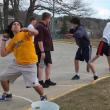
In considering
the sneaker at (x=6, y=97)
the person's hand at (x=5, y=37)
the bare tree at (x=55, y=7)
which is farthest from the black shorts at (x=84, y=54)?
the bare tree at (x=55, y=7)

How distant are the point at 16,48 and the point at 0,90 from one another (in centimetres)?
183

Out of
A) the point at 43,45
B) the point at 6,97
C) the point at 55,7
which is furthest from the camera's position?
the point at 55,7

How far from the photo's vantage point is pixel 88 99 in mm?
8578

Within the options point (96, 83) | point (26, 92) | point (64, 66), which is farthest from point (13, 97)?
point (64, 66)

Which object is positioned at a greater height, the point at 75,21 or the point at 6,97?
the point at 75,21

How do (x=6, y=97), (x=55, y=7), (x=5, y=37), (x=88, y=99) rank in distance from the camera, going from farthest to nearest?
1. (x=55, y=7)
2. (x=6, y=97)
3. (x=88, y=99)
4. (x=5, y=37)

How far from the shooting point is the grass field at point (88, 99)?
7938 mm

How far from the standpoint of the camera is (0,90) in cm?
996

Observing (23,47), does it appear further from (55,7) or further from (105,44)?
(55,7)

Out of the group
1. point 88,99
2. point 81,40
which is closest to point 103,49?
point 81,40

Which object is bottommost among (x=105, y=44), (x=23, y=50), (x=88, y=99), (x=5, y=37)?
(x=88, y=99)

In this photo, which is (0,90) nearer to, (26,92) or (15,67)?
(26,92)

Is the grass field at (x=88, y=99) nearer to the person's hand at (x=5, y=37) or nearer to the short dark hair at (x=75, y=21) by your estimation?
the person's hand at (x=5, y=37)

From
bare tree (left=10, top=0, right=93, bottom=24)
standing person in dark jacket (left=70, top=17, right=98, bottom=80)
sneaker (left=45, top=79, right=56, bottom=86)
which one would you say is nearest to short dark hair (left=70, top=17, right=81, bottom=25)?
standing person in dark jacket (left=70, top=17, right=98, bottom=80)
